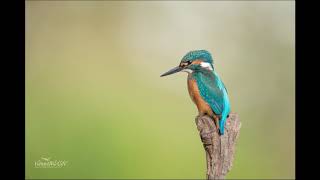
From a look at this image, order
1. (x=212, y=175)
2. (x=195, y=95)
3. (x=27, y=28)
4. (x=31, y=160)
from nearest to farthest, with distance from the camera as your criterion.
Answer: (x=212, y=175) < (x=195, y=95) < (x=31, y=160) < (x=27, y=28)

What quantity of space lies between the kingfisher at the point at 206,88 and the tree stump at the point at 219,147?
4 cm

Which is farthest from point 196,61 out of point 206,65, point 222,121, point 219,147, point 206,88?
point 219,147

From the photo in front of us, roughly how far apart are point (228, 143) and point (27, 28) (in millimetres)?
2633

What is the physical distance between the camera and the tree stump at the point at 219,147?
7.72 feet

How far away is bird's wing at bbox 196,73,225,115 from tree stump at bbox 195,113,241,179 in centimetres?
10

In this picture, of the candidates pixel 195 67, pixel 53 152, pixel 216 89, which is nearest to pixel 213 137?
pixel 216 89

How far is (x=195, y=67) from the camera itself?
8.45 ft

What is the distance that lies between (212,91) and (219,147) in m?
0.34

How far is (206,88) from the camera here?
2.47 metres

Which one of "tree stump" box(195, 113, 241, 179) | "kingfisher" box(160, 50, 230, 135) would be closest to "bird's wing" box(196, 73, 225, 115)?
"kingfisher" box(160, 50, 230, 135)

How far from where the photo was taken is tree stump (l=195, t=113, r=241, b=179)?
2.35 meters

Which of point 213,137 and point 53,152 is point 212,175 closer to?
point 213,137

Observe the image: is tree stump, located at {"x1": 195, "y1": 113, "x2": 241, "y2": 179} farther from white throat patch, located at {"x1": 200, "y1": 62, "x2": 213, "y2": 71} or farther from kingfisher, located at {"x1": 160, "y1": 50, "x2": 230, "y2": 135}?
white throat patch, located at {"x1": 200, "y1": 62, "x2": 213, "y2": 71}

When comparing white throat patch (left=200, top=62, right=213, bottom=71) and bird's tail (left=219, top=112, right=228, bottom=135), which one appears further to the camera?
white throat patch (left=200, top=62, right=213, bottom=71)
